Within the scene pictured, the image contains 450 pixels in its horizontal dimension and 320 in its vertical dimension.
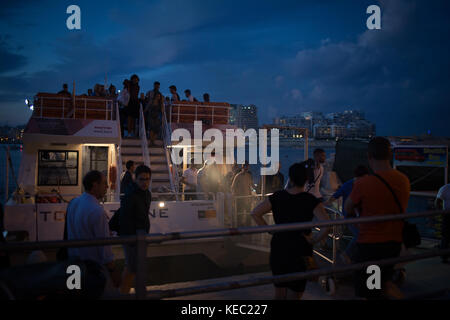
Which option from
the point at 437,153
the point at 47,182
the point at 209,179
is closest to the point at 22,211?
the point at 47,182

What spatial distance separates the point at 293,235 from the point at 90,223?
1.95 m

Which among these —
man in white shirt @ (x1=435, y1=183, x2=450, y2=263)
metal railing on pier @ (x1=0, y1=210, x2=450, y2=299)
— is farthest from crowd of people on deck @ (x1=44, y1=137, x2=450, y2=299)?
man in white shirt @ (x1=435, y1=183, x2=450, y2=263)

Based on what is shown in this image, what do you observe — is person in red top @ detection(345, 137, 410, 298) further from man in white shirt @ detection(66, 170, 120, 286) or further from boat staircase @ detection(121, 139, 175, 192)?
boat staircase @ detection(121, 139, 175, 192)

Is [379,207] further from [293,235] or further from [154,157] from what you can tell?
[154,157]

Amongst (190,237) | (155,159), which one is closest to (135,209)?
(190,237)

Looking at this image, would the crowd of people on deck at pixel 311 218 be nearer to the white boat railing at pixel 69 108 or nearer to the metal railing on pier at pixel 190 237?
the metal railing on pier at pixel 190 237

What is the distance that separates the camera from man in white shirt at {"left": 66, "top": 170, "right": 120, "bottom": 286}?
3.22m

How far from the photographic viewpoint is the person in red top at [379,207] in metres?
3.04

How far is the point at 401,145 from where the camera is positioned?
1466cm

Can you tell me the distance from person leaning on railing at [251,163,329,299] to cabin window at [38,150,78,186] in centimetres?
976

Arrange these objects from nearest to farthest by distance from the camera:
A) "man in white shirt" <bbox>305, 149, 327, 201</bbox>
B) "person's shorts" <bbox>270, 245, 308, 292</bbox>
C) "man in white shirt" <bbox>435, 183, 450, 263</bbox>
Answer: "person's shorts" <bbox>270, 245, 308, 292</bbox>, "man in white shirt" <bbox>435, 183, 450, 263</bbox>, "man in white shirt" <bbox>305, 149, 327, 201</bbox>

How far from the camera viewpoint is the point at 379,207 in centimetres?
312

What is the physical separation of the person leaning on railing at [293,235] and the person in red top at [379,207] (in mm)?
374
